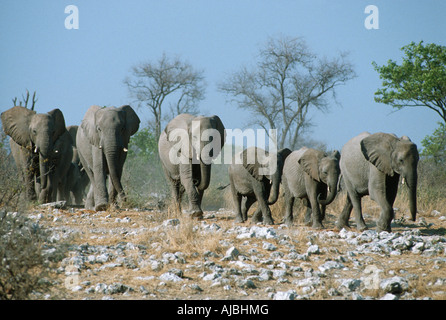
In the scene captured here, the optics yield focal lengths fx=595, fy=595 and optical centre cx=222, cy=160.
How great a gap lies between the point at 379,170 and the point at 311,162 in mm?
1537

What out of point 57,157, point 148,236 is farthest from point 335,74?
point 148,236

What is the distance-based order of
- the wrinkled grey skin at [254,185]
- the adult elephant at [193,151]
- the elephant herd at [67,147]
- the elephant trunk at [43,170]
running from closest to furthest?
the wrinkled grey skin at [254,185] < the adult elephant at [193,151] < the elephant herd at [67,147] < the elephant trunk at [43,170]

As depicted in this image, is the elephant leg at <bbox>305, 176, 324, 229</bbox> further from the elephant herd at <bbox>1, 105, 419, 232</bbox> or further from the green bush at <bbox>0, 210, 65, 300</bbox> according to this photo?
the green bush at <bbox>0, 210, 65, 300</bbox>

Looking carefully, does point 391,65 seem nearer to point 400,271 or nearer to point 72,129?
point 72,129

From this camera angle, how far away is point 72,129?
802 inches

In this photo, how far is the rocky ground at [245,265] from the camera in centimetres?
665

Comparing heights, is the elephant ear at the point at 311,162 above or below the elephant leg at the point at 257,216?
above

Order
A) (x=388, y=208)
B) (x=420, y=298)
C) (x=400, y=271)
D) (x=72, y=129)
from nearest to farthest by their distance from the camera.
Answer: (x=420, y=298), (x=400, y=271), (x=388, y=208), (x=72, y=129)

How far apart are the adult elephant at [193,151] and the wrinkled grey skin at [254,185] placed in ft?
2.07

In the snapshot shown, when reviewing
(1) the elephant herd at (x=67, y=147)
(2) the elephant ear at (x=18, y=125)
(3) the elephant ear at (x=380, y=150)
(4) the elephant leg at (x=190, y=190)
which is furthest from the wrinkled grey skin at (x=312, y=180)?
(2) the elephant ear at (x=18, y=125)

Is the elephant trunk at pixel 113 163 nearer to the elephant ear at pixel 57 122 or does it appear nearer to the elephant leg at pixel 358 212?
the elephant ear at pixel 57 122

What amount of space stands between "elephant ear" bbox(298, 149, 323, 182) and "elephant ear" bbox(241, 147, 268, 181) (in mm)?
871

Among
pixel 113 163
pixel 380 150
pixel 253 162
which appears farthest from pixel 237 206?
pixel 380 150
